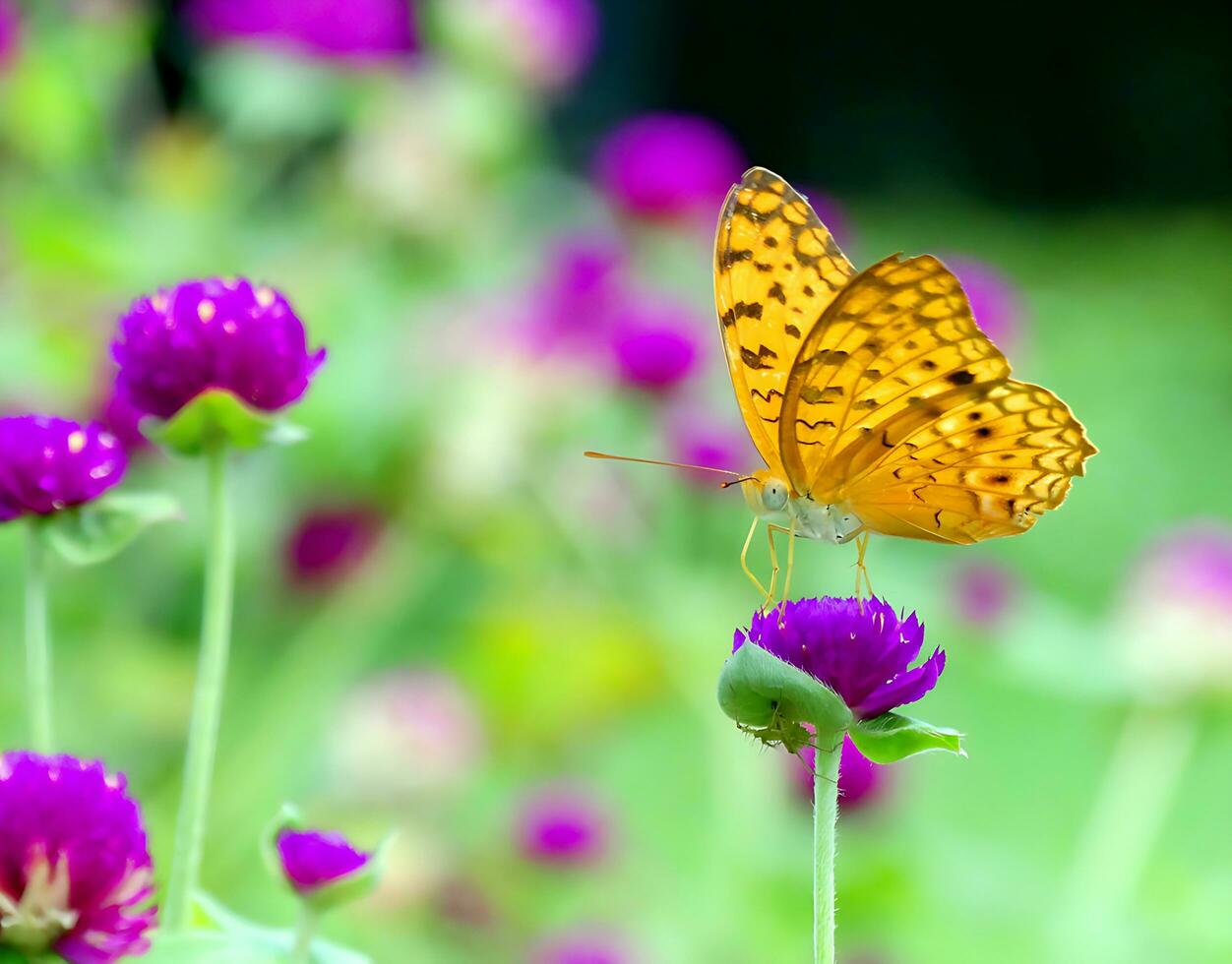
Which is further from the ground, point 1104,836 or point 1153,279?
Answer: point 1153,279

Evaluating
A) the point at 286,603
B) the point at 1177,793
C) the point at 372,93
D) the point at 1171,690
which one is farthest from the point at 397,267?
the point at 1177,793

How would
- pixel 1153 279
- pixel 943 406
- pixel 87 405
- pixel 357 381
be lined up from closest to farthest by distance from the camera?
pixel 943 406
pixel 87 405
pixel 357 381
pixel 1153 279

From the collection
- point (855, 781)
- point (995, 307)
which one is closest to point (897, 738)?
point (855, 781)

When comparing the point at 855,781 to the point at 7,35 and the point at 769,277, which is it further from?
the point at 7,35

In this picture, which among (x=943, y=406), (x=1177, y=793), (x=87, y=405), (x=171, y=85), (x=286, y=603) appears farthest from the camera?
(x=171, y=85)

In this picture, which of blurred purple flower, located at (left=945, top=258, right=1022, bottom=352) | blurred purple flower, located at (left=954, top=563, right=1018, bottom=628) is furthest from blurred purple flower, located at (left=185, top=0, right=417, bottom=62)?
blurred purple flower, located at (left=954, top=563, right=1018, bottom=628)

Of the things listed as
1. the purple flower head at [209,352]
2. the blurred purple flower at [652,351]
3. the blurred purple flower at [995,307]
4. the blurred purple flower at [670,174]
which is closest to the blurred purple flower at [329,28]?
the blurred purple flower at [670,174]

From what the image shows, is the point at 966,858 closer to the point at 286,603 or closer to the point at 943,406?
the point at 286,603
